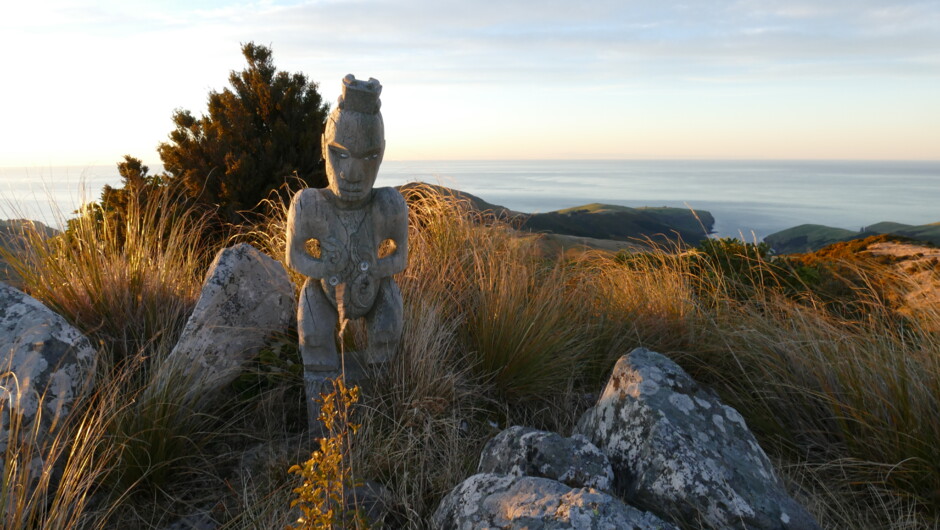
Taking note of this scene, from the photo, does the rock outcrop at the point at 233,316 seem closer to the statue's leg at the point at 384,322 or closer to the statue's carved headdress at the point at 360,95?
the statue's leg at the point at 384,322

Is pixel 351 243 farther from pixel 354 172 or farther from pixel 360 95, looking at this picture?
pixel 360 95

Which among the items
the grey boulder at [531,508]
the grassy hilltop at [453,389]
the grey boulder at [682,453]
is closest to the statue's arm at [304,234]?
the grassy hilltop at [453,389]

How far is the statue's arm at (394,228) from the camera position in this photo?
3834mm

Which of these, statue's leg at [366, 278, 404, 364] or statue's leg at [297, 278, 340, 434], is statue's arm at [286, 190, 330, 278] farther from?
statue's leg at [366, 278, 404, 364]

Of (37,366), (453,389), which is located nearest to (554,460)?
(453,389)

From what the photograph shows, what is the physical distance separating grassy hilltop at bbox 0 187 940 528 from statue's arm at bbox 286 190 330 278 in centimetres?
80

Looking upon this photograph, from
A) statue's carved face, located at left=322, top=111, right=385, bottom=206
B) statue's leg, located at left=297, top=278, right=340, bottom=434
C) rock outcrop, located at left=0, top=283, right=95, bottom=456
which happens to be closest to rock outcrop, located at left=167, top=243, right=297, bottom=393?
rock outcrop, located at left=0, top=283, right=95, bottom=456

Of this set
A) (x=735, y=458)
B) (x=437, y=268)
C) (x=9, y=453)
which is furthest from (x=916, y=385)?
(x=9, y=453)

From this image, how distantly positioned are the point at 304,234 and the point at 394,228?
541 mm

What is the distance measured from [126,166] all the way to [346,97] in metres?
7.16

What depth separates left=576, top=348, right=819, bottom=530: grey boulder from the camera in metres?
2.83

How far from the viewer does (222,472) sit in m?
3.76

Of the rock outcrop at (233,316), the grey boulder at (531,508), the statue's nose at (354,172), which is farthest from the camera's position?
the rock outcrop at (233,316)

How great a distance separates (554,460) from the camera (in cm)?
294
